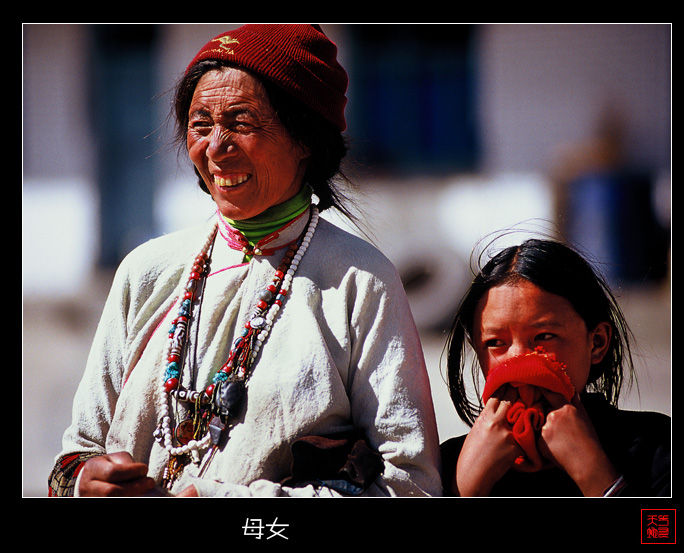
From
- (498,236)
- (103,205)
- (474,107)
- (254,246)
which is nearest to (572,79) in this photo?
(474,107)

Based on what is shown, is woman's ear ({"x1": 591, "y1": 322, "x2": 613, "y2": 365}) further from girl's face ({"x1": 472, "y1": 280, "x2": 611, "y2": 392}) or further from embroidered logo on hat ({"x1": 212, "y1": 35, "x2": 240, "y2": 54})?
embroidered logo on hat ({"x1": 212, "y1": 35, "x2": 240, "y2": 54})

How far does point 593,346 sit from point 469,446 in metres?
0.52

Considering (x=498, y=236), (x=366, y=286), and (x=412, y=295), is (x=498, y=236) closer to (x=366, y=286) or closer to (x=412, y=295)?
(x=412, y=295)

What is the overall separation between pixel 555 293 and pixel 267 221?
0.88 metres

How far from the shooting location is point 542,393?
230 cm

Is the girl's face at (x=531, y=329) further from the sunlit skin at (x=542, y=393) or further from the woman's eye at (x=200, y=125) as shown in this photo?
the woman's eye at (x=200, y=125)

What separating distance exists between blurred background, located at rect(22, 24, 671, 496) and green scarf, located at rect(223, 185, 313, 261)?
341 millimetres

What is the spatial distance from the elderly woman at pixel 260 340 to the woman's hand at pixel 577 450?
0.33 metres

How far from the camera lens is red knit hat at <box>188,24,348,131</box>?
2221 millimetres

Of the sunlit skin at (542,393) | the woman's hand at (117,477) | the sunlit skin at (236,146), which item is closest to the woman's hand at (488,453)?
the sunlit skin at (542,393)

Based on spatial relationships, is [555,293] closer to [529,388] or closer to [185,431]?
[529,388]

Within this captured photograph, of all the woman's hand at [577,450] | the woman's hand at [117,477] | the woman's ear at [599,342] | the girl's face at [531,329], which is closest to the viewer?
the woman's hand at [117,477]

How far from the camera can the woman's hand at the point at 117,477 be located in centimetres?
213

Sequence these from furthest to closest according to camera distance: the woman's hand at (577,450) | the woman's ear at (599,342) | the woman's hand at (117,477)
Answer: the woman's ear at (599,342) → the woman's hand at (577,450) → the woman's hand at (117,477)
